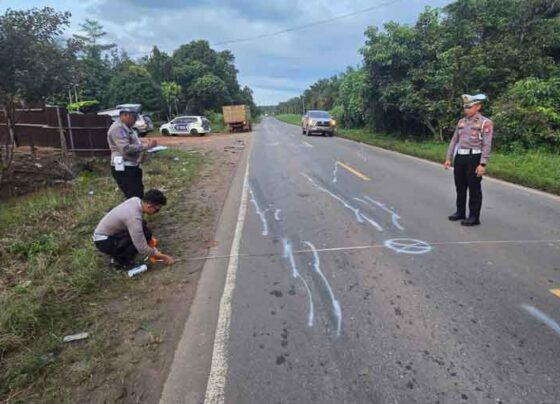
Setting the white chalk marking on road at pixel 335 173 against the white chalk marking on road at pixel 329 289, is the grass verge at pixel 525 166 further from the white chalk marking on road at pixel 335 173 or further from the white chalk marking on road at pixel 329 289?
the white chalk marking on road at pixel 329 289

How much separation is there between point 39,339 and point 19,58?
7.46 metres

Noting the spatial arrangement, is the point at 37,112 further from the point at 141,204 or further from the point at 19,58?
the point at 141,204

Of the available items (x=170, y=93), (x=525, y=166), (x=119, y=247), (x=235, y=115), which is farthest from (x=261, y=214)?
(x=170, y=93)

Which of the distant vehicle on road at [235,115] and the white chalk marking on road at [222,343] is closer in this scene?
the white chalk marking on road at [222,343]

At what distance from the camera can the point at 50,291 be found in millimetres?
3814

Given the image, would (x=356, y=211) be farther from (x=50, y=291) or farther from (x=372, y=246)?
(x=50, y=291)

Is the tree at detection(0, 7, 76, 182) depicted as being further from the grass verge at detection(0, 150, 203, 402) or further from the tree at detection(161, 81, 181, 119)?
the tree at detection(161, 81, 181, 119)

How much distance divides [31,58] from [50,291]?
665cm

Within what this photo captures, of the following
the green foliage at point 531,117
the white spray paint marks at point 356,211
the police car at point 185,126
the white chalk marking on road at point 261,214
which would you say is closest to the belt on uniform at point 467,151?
the white spray paint marks at point 356,211

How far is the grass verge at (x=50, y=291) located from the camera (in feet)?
8.89

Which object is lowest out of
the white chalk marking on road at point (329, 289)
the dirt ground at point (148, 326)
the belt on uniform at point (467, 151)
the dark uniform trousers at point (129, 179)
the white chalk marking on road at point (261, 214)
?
the dirt ground at point (148, 326)

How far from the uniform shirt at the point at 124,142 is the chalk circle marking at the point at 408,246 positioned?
3.66m

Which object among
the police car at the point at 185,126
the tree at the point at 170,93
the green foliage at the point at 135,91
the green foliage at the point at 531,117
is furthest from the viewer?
the tree at the point at 170,93

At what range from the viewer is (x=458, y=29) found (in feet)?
53.8
